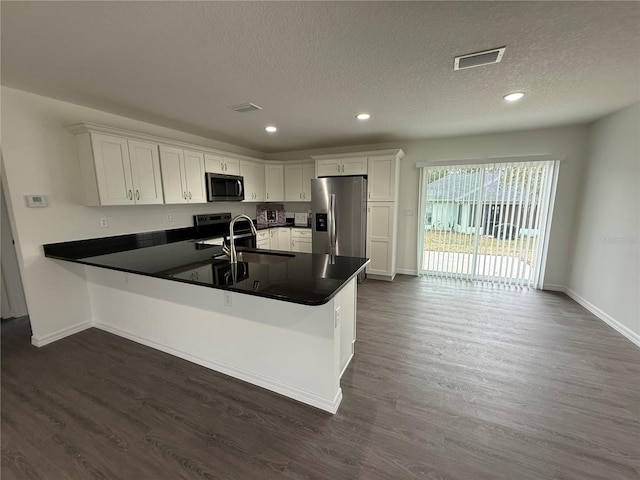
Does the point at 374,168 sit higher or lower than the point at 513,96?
lower

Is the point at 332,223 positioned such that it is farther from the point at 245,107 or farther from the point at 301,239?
the point at 245,107

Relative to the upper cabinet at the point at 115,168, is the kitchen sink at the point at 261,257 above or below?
below

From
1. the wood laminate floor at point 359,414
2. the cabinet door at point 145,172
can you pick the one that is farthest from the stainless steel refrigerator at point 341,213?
the cabinet door at point 145,172

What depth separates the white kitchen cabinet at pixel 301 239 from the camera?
5125 mm

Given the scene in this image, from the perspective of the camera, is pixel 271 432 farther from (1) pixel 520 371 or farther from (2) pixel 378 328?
(1) pixel 520 371

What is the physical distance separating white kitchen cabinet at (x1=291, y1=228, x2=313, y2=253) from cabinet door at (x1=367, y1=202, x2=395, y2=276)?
47.8 inches

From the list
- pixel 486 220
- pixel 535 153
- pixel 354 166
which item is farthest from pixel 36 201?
pixel 535 153

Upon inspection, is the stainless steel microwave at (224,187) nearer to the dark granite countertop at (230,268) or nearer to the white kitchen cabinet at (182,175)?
the white kitchen cabinet at (182,175)

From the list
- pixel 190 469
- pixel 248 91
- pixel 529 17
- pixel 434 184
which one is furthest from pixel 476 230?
pixel 190 469

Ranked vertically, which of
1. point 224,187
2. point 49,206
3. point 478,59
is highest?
point 478,59

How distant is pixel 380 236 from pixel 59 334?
173 inches

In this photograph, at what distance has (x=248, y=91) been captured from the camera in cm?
237

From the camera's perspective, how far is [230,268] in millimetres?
2049

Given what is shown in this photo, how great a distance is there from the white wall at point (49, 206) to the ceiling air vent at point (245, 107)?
1485 millimetres
